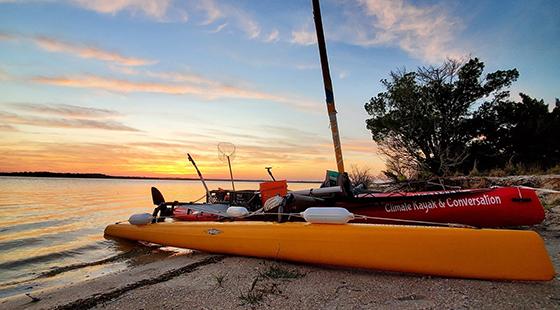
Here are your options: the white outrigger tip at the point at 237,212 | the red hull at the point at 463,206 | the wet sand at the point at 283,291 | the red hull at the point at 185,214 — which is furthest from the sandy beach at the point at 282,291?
the red hull at the point at 185,214

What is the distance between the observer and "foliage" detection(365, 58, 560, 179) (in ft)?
59.3

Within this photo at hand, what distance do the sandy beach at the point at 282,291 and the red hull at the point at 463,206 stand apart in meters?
0.78

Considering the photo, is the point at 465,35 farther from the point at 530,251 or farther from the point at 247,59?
the point at 530,251

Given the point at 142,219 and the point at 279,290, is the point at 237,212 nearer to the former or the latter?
the point at 279,290

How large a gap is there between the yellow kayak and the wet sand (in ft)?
0.43

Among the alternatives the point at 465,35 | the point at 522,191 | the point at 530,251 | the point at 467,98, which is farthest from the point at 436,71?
the point at 530,251

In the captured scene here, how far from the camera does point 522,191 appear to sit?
18.0 ft

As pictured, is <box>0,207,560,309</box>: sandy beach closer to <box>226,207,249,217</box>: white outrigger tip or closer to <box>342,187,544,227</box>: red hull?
<box>342,187,544,227</box>: red hull

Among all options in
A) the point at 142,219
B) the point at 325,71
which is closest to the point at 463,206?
the point at 325,71

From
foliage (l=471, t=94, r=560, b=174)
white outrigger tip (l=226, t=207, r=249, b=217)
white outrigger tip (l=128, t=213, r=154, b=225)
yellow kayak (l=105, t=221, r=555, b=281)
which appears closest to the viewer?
yellow kayak (l=105, t=221, r=555, b=281)

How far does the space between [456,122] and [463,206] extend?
616 inches

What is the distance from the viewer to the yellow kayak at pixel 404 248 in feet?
11.2

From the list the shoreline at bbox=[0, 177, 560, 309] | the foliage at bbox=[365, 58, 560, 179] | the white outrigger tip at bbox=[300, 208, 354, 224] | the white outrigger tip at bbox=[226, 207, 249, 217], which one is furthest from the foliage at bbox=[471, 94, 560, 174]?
the white outrigger tip at bbox=[226, 207, 249, 217]

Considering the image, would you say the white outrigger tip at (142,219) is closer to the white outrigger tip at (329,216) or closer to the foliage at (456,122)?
the white outrigger tip at (329,216)
